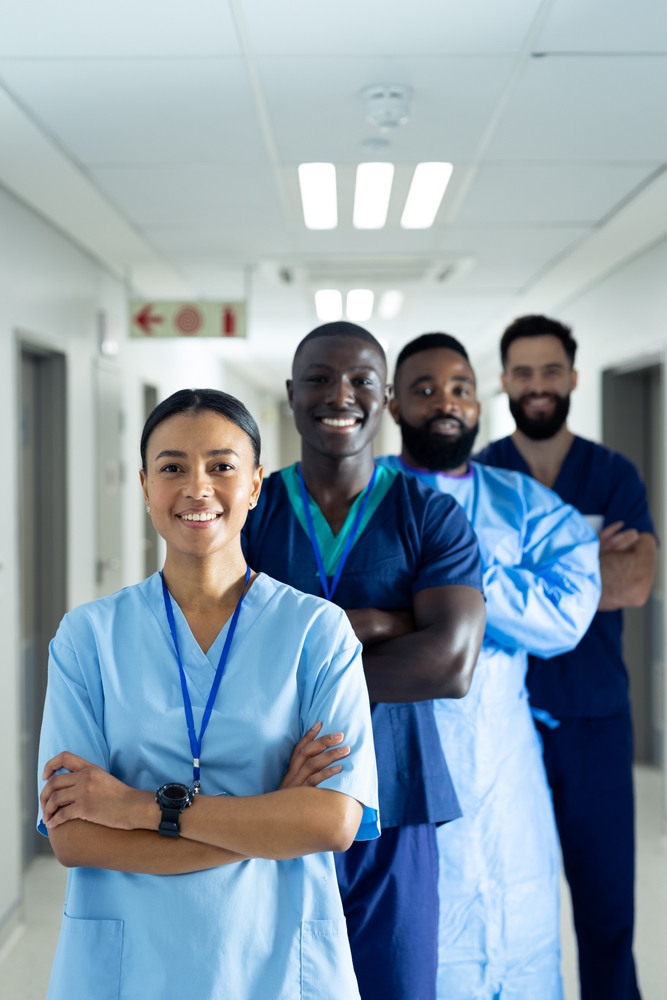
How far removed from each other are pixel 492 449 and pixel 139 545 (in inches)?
132

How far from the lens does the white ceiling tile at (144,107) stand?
2160 mm

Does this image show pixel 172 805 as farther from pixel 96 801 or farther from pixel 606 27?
pixel 606 27

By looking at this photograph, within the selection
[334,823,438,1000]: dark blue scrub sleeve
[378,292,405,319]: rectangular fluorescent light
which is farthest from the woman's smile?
[378,292,405,319]: rectangular fluorescent light

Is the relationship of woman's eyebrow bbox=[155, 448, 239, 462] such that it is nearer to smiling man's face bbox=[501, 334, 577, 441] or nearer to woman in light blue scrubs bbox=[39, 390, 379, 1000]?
woman in light blue scrubs bbox=[39, 390, 379, 1000]

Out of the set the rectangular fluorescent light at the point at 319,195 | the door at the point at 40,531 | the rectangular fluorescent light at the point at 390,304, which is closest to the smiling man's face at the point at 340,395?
the rectangular fluorescent light at the point at 319,195

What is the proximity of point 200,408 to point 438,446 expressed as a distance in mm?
724

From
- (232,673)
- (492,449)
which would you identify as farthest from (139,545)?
(232,673)

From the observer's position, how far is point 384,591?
143 centimetres

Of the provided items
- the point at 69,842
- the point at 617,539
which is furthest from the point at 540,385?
the point at 69,842

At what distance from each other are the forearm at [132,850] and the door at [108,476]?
3.26 m

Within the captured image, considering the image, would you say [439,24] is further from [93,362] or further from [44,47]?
[93,362]

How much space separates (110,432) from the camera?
4387mm

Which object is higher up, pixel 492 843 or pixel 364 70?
pixel 364 70

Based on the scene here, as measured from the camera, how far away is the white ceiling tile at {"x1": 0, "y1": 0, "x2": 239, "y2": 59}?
1.86 metres
